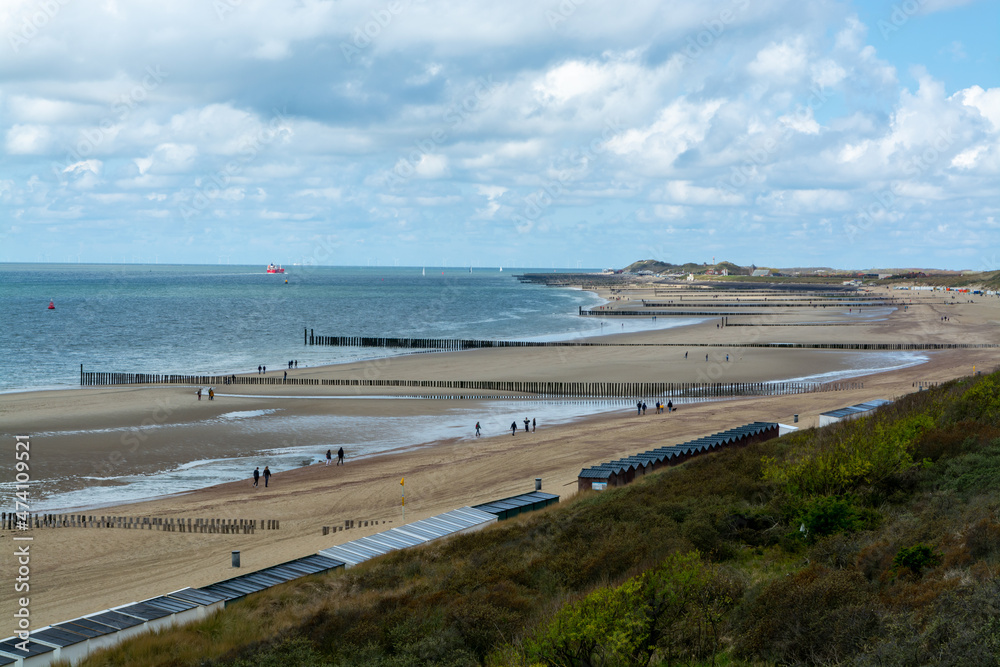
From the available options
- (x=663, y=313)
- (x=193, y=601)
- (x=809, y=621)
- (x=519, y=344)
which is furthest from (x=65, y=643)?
(x=663, y=313)

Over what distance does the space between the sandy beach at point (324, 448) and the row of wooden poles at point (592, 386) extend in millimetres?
2271

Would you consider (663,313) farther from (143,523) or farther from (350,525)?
(143,523)

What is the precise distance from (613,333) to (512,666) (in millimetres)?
88998

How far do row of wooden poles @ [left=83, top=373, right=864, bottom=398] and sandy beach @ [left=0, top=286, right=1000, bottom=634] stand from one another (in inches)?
89.4

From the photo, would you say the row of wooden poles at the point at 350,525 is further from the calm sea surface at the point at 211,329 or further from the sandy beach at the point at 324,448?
the calm sea surface at the point at 211,329

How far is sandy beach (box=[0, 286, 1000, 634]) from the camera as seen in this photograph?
74.9 ft

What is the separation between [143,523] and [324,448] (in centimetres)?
1301

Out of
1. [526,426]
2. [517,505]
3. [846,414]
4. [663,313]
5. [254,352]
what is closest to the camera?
[517,505]

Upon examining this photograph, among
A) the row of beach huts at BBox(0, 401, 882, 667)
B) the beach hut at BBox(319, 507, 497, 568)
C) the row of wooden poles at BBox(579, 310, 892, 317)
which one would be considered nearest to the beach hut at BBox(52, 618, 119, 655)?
the row of beach huts at BBox(0, 401, 882, 667)

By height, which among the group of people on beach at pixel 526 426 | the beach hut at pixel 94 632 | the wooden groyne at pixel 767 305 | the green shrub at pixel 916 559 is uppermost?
the wooden groyne at pixel 767 305

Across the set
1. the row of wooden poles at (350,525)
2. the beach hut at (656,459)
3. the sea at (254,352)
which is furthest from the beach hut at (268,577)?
the sea at (254,352)

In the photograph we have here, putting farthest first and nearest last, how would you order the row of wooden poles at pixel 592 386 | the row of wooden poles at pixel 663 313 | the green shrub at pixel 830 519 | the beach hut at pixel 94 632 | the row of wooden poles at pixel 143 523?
the row of wooden poles at pixel 663 313
the row of wooden poles at pixel 592 386
the row of wooden poles at pixel 143 523
the green shrub at pixel 830 519
the beach hut at pixel 94 632

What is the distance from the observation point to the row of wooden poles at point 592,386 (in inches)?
2146

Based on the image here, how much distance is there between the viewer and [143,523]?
84.0ft
